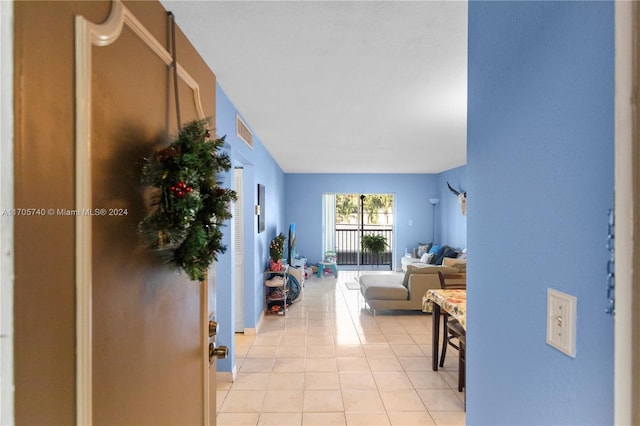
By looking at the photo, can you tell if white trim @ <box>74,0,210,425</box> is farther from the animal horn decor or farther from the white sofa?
the animal horn decor

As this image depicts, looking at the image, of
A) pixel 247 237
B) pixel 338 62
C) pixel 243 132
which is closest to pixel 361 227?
pixel 247 237

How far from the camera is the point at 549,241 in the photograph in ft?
2.68

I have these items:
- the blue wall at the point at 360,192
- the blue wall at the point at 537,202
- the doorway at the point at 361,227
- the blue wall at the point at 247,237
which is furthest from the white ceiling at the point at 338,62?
the doorway at the point at 361,227

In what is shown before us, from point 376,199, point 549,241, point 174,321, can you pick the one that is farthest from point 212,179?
point 376,199

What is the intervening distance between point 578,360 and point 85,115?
3.68ft

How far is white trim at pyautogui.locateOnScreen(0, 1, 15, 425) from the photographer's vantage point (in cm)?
46

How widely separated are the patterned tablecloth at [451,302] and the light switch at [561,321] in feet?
5.31

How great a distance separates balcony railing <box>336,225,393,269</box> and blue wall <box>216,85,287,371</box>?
4.44m

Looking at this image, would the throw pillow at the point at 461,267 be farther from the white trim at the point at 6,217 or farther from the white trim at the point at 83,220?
the white trim at the point at 6,217

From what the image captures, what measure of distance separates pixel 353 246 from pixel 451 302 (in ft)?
24.5

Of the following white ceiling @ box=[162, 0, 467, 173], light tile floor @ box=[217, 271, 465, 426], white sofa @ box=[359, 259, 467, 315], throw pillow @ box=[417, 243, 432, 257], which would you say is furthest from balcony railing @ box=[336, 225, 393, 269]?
white ceiling @ box=[162, 0, 467, 173]

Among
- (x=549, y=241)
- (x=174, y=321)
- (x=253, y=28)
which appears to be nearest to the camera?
(x=549, y=241)

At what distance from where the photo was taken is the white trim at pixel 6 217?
464 millimetres

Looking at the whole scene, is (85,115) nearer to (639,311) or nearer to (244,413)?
(639,311)
